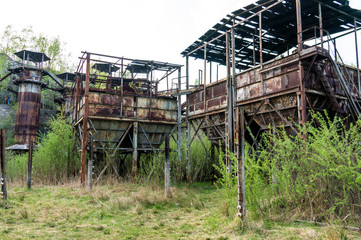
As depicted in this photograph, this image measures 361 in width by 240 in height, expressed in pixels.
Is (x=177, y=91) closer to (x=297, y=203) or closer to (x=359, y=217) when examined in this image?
(x=297, y=203)

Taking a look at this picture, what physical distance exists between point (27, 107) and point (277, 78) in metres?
24.0

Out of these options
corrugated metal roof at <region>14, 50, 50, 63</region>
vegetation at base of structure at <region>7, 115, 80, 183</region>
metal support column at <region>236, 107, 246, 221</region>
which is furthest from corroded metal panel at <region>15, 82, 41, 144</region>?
metal support column at <region>236, 107, 246, 221</region>

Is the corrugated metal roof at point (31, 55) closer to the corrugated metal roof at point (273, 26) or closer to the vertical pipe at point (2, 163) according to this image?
the corrugated metal roof at point (273, 26)

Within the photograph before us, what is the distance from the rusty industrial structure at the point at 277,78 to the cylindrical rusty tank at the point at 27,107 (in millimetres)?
17416

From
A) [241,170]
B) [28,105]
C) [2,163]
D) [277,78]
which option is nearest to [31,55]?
[28,105]

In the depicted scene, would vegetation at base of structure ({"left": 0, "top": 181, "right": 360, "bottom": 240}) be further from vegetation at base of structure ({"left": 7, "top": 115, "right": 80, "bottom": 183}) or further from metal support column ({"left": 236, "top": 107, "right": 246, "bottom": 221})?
vegetation at base of structure ({"left": 7, "top": 115, "right": 80, "bottom": 183})

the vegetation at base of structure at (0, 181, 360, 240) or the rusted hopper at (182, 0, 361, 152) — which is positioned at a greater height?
the rusted hopper at (182, 0, 361, 152)

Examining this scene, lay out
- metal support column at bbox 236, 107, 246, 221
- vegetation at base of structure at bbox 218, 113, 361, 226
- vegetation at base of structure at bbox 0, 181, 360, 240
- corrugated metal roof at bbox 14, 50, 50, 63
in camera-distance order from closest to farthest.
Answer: vegetation at base of structure at bbox 0, 181, 360, 240
metal support column at bbox 236, 107, 246, 221
vegetation at base of structure at bbox 218, 113, 361, 226
corrugated metal roof at bbox 14, 50, 50, 63

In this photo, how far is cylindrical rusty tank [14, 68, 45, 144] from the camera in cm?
2614

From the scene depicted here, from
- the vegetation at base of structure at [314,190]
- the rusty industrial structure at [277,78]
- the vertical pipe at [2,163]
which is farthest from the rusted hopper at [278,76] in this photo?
the vertical pipe at [2,163]

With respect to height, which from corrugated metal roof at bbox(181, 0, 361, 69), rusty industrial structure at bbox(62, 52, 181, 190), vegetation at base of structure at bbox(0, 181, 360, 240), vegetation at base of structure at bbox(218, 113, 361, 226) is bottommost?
vegetation at base of structure at bbox(0, 181, 360, 240)

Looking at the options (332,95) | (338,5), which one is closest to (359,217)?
(332,95)

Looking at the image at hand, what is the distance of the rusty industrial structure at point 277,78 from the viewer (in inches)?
392

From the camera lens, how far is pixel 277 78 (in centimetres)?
1080
